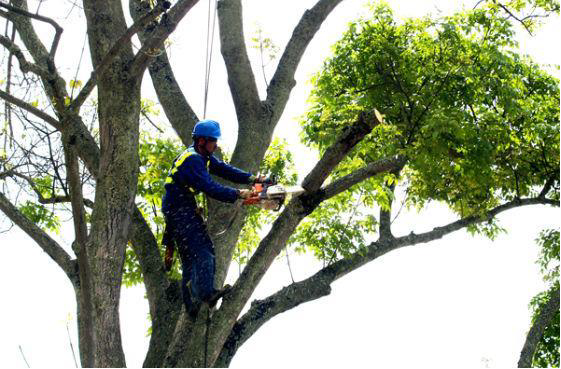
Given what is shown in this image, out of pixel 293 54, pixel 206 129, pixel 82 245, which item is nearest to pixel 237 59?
pixel 293 54

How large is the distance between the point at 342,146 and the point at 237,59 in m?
2.51

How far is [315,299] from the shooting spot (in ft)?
25.6

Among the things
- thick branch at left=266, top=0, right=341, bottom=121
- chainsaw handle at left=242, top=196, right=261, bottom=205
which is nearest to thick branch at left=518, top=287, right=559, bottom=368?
thick branch at left=266, top=0, right=341, bottom=121

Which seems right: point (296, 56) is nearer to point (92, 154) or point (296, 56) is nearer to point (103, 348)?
point (92, 154)

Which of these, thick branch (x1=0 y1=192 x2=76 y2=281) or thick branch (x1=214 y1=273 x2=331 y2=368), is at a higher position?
thick branch (x1=0 y1=192 x2=76 y2=281)

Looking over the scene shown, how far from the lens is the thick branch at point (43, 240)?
601 centimetres

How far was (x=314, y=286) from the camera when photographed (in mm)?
7809

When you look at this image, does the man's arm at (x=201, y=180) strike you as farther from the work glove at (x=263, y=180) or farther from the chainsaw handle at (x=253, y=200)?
the work glove at (x=263, y=180)

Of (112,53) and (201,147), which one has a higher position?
(112,53)

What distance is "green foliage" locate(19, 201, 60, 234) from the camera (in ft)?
30.7

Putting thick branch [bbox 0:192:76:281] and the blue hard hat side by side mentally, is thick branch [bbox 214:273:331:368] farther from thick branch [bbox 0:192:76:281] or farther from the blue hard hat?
the blue hard hat

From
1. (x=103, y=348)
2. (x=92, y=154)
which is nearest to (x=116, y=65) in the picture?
(x=92, y=154)

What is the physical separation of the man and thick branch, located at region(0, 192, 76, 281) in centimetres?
83

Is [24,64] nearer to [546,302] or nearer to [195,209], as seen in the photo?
[195,209]
